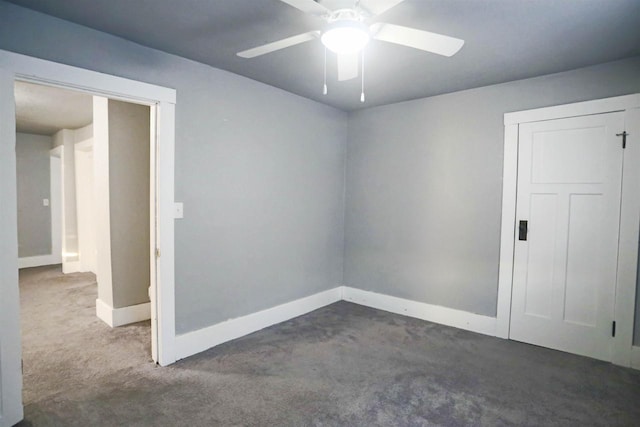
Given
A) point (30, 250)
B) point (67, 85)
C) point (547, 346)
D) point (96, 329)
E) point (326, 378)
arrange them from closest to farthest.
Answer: point (67, 85), point (326, 378), point (547, 346), point (96, 329), point (30, 250)

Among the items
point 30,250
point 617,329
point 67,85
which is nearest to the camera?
point 67,85

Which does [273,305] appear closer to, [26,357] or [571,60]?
[26,357]

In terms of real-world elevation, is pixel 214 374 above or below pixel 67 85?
below

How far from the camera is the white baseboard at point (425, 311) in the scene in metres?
3.34

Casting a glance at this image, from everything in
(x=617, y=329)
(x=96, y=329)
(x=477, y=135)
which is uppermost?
(x=477, y=135)

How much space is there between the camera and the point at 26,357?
2723mm

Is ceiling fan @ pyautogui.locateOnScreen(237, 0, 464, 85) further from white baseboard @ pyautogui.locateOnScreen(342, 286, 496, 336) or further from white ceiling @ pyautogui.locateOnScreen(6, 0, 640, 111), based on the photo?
white baseboard @ pyautogui.locateOnScreen(342, 286, 496, 336)

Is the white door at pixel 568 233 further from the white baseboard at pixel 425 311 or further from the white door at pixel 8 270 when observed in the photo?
the white door at pixel 8 270

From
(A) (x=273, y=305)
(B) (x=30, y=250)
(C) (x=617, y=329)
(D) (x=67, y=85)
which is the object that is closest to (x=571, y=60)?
(C) (x=617, y=329)

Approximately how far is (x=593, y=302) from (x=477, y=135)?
5.60 feet

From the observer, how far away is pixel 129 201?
3570mm

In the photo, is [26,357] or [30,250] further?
[30,250]

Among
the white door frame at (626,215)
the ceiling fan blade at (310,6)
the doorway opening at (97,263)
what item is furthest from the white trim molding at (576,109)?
the doorway opening at (97,263)

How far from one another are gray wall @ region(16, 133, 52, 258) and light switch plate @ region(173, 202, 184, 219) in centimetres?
525
